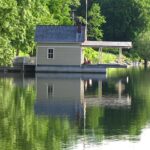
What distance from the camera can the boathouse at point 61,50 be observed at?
64188mm

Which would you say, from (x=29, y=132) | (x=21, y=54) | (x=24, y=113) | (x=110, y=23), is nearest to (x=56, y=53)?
(x=21, y=54)

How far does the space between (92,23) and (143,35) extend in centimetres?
1024

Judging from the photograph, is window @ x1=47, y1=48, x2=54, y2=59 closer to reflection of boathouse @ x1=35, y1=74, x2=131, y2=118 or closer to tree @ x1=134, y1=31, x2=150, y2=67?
reflection of boathouse @ x1=35, y1=74, x2=131, y2=118

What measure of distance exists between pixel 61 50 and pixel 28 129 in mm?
41216

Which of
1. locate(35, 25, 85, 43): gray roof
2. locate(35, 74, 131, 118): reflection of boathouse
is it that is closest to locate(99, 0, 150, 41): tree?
locate(35, 25, 85, 43): gray roof

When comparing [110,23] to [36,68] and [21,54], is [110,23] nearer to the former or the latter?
[21,54]

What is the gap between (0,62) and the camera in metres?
47.6

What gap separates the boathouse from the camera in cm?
6419

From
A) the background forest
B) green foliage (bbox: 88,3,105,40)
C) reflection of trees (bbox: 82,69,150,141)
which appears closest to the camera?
reflection of trees (bbox: 82,69,150,141)

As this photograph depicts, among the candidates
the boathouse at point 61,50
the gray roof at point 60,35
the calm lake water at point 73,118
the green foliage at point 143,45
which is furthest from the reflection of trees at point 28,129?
the green foliage at point 143,45

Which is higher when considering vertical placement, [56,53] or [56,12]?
[56,12]

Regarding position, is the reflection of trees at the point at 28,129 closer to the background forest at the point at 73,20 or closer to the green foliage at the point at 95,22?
the background forest at the point at 73,20

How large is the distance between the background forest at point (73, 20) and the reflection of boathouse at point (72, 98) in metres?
5.55

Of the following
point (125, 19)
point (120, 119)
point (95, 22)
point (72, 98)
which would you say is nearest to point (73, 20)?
point (95, 22)
